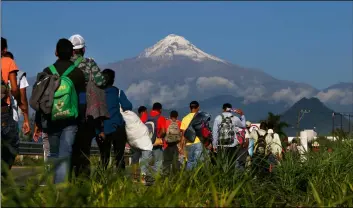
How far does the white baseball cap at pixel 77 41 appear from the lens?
1125cm

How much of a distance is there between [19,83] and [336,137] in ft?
21.7

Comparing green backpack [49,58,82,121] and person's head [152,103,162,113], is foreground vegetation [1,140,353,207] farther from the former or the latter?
person's head [152,103,162,113]

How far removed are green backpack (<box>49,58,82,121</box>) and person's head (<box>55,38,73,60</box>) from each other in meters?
0.31

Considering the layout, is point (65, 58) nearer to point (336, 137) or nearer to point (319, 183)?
point (319, 183)

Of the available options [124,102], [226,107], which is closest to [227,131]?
[226,107]

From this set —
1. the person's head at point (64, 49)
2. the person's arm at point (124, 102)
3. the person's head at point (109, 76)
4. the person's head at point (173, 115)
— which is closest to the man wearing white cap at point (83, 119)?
the person's head at point (64, 49)

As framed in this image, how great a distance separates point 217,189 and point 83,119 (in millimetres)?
2229

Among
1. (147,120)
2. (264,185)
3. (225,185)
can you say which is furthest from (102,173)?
(147,120)

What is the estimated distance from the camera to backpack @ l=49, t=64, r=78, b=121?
10.3 meters

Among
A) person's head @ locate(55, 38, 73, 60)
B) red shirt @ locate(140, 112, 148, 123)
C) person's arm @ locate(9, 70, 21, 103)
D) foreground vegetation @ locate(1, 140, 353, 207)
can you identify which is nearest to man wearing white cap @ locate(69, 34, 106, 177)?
person's head @ locate(55, 38, 73, 60)

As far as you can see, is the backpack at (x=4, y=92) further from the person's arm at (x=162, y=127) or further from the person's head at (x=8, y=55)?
the person's arm at (x=162, y=127)

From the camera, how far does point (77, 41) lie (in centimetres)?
1130

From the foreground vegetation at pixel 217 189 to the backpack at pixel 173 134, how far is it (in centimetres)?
423

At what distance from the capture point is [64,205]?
6.62 m
